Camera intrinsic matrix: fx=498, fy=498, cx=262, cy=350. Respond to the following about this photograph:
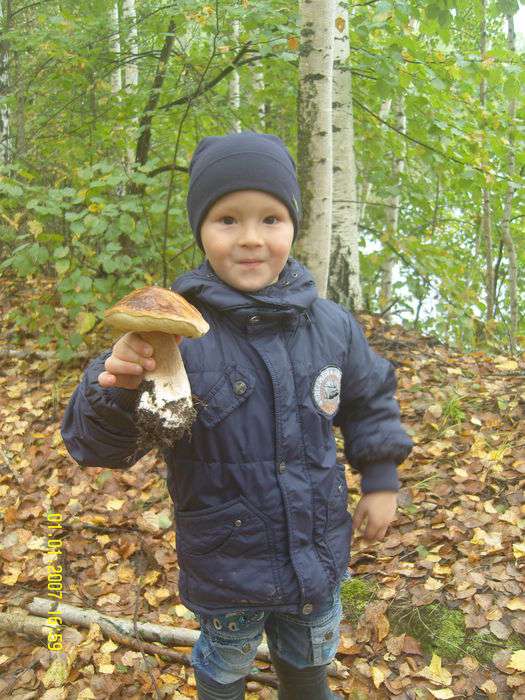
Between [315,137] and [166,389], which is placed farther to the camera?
[315,137]

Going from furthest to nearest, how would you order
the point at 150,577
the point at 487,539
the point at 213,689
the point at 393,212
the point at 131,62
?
the point at 393,212, the point at 131,62, the point at 150,577, the point at 487,539, the point at 213,689

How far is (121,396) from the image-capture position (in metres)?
1.55

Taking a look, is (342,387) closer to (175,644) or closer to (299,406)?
(299,406)

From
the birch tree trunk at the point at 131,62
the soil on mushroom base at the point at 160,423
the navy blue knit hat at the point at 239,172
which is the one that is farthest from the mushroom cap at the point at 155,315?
the birch tree trunk at the point at 131,62

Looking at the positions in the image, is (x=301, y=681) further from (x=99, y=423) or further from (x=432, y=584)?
(x=99, y=423)

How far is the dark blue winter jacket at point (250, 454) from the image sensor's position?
170 cm

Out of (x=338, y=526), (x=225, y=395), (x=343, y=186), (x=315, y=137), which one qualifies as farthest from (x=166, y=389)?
(x=343, y=186)

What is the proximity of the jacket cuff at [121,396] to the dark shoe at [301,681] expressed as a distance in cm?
131

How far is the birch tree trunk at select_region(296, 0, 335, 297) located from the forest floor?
5.49 feet

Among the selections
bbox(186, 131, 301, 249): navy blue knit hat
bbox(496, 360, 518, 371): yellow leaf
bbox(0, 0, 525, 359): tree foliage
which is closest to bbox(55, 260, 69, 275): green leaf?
bbox(0, 0, 525, 359): tree foliage

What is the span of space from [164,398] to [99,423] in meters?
0.26

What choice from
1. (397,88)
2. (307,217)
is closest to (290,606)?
(307,217)

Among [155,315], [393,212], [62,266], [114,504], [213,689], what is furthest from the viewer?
[393,212]

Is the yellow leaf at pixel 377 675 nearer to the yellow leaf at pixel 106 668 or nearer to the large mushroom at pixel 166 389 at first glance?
the yellow leaf at pixel 106 668
